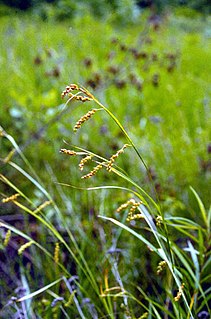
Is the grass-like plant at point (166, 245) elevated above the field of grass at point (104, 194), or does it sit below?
above

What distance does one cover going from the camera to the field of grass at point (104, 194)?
1.23 meters

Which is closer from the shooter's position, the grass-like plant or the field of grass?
the grass-like plant

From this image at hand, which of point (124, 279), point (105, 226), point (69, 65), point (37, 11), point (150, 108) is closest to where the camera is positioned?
point (124, 279)

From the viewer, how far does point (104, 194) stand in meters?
1.79

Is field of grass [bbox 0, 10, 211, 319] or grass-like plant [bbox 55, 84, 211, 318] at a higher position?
grass-like plant [bbox 55, 84, 211, 318]

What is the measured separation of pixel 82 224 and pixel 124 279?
1.17 ft

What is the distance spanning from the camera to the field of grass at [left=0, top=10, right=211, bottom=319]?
1.23m

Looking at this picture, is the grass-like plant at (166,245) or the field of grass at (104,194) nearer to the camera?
the grass-like plant at (166,245)

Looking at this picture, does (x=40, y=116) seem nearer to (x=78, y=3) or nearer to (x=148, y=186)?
(x=148, y=186)

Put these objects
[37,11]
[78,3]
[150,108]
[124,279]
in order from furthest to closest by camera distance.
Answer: [37,11] → [78,3] → [150,108] → [124,279]

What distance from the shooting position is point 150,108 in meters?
3.12

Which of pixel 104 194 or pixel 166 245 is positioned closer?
pixel 166 245

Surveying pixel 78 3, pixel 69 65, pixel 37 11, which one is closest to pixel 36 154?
pixel 69 65

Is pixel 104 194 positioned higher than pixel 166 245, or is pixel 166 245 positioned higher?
pixel 166 245
